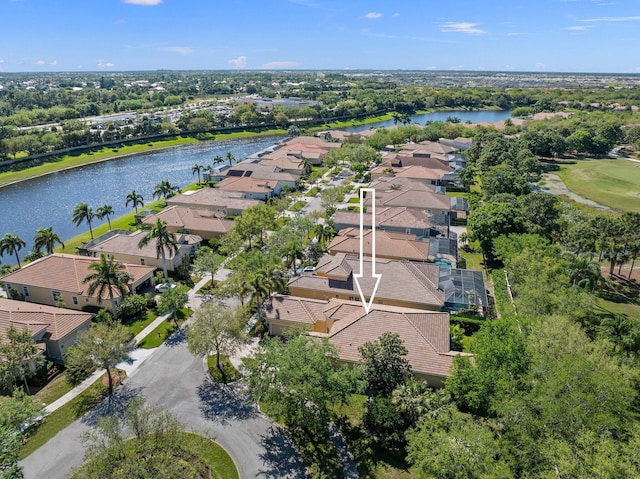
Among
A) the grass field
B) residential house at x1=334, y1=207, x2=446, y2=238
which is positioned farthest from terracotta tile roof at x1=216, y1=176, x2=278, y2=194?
the grass field

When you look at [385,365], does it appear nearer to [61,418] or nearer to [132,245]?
[61,418]

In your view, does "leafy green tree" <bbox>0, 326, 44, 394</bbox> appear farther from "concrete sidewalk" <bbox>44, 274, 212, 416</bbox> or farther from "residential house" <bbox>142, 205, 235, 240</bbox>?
"residential house" <bbox>142, 205, 235, 240</bbox>

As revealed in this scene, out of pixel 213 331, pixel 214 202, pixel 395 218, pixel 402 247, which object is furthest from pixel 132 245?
pixel 395 218

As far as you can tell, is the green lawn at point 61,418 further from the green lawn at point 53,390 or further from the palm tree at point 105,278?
the palm tree at point 105,278

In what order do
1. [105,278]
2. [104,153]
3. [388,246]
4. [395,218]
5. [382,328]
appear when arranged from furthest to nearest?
1. [104,153]
2. [395,218]
3. [388,246]
4. [105,278]
5. [382,328]

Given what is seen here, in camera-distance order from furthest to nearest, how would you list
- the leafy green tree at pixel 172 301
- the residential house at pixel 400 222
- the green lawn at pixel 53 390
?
1. the residential house at pixel 400 222
2. the leafy green tree at pixel 172 301
3. the green lawn at pixel 53 390

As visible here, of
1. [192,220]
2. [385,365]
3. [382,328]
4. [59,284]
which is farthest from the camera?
[192,220]

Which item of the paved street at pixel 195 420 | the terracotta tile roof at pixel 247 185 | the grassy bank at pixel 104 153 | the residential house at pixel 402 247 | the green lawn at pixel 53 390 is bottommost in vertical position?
the paved street at pixel 195 420

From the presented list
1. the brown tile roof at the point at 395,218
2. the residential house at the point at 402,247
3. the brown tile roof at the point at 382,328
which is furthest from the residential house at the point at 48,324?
the brown tile roof at the point at 395,218
